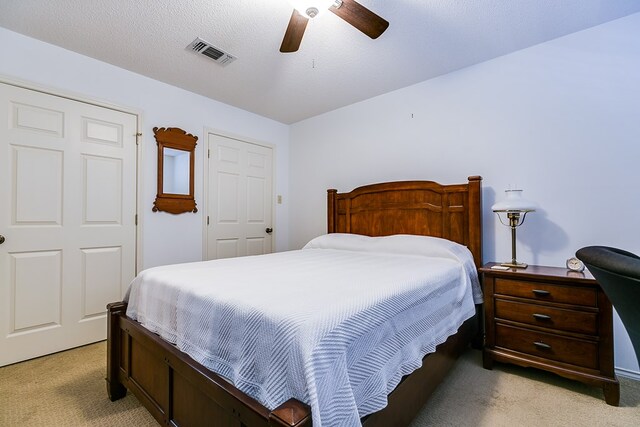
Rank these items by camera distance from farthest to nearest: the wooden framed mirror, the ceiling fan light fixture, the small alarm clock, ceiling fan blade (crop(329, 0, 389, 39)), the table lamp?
the wooden framed mirror, the table lamp, the small alarm clock, ceiling fan blade (crop(329, 0, 389, 39)), the ceiling fan light fixture

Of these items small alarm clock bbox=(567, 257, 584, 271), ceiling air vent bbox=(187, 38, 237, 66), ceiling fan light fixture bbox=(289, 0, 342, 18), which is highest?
ceiling air vent bbox=(187, 38, 237, 66)

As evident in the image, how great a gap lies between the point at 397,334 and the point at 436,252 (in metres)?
1.18

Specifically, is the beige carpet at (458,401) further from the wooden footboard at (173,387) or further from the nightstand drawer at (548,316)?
the nightstand drawer at (548,316)

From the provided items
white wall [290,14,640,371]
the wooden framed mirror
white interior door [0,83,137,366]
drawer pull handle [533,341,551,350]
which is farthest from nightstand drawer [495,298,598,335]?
white interior door [0,83,137,366]

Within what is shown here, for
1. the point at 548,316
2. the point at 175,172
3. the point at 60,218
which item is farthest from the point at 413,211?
the point at 60,218

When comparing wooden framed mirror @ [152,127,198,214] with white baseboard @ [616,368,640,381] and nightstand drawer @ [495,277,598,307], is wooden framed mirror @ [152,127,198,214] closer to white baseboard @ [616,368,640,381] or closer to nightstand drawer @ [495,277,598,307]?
nightstand drawer @ [495,277,598,307]

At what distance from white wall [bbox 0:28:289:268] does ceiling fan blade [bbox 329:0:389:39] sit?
2.21 meters

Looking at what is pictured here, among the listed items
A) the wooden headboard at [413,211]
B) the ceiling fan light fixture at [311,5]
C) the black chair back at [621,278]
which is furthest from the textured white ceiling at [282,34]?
the black chair back at [621,278]

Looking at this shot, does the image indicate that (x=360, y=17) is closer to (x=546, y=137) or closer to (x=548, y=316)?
(x=546, y=137)

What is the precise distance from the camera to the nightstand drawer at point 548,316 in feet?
5.88

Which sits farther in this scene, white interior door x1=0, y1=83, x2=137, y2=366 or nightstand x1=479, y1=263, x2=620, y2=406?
white interior door x1=0, y1=83, x2=137, y2=366

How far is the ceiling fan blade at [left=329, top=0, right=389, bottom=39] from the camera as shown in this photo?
161cm

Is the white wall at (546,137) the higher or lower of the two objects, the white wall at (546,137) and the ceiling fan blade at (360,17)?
the lower

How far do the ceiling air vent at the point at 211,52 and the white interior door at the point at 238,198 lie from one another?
1.03m
